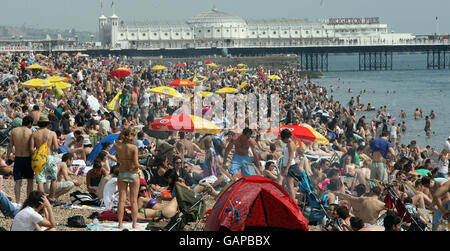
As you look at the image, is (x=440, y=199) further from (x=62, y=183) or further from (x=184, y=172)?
(x=62, y=183)

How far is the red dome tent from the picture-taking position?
6.16 metres

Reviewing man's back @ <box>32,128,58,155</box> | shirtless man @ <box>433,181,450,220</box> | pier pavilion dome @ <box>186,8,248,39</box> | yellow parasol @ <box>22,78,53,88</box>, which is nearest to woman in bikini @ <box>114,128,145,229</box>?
man's back @ <box>32,128,58,155</box>

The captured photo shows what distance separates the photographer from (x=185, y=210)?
6984mm

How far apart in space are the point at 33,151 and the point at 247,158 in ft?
9.74

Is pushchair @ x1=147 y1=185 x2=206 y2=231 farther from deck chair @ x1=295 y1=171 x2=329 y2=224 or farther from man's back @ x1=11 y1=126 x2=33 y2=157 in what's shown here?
man's back @ x1=11 y1=126 x2=33 y2=157

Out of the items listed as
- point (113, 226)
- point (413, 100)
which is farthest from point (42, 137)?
point (413, 100)

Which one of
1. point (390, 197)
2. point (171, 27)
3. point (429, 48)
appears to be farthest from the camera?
point (171, 27)

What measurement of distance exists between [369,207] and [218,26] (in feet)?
354

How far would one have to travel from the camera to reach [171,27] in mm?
113000

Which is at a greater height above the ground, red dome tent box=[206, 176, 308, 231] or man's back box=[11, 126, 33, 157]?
man's back box=[11, 126, 33, 157]

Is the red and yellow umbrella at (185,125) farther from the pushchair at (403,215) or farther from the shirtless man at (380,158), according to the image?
the pushchair at (403,215)

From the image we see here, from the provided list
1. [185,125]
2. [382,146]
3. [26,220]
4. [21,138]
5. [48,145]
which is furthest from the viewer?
[185,125]

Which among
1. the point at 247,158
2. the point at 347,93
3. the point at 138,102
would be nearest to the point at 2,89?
the point at 138,102
